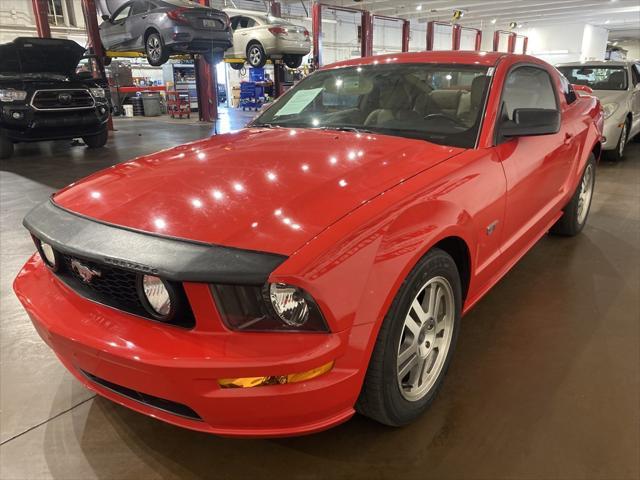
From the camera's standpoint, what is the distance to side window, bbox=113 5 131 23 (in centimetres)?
1005

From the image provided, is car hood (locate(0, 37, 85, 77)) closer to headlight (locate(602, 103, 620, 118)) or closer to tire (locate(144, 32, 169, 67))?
tire (locate(144, 32, 169, 67))

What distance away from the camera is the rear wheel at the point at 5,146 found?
7285mm

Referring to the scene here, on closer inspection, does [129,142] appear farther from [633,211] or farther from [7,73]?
[633,211]

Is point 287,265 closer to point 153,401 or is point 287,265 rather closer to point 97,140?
point 153,401

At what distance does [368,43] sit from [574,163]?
632 inches

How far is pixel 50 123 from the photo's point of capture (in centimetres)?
716

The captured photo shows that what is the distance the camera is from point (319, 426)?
1320 mm

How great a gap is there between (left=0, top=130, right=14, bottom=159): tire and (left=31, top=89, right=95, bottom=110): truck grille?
0.81 meters

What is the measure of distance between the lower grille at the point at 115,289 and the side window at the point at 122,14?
10.2 metres

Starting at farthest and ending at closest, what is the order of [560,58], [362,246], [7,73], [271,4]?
[560,58], [271,4], [7,73], [362,246]

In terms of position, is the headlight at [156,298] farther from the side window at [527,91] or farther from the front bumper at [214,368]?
the side window at [527,91]

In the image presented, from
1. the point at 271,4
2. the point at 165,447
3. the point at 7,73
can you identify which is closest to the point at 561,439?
the point at 165,447

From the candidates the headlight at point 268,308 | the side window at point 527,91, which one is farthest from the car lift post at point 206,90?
the headlight at point 268,308

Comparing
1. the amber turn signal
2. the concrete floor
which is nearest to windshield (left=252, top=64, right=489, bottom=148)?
the concrete floor
